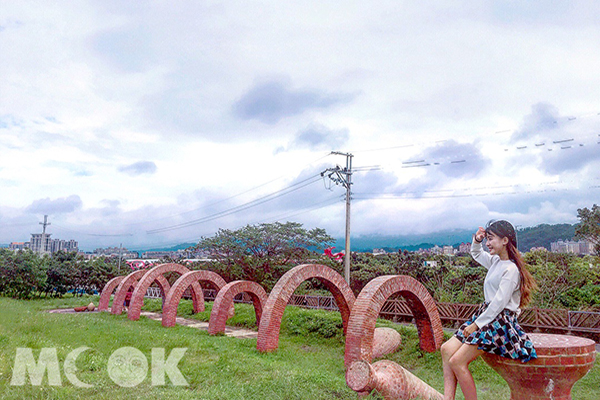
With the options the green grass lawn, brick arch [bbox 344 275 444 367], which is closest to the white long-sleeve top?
the green grass lawn

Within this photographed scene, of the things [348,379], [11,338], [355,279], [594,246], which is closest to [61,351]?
[11,338]

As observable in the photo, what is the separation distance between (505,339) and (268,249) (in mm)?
24876

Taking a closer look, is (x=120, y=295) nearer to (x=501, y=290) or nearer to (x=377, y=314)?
(x=377, y=314)

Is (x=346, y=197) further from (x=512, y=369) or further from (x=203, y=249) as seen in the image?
(x=512, y=369)

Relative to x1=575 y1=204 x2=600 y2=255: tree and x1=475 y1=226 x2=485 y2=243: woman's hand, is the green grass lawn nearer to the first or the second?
x1=475 y1=226 x2=485 y2=243: woman's hand

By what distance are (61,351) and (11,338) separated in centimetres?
160

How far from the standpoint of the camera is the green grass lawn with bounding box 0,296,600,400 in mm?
6898

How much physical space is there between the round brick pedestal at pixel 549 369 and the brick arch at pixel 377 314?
214 inches

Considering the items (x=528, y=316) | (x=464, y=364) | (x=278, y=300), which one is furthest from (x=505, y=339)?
(x=528, y=316)

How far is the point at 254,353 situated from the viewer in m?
12.1

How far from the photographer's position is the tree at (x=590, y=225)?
2011 cm

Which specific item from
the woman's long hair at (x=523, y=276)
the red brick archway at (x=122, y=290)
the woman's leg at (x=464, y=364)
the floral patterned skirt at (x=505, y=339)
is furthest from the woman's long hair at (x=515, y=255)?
the red brick archway at (x=122, y=290)

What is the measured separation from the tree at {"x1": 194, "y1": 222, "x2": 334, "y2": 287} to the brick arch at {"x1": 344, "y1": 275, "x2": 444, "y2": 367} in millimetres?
15798

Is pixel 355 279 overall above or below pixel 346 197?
below
